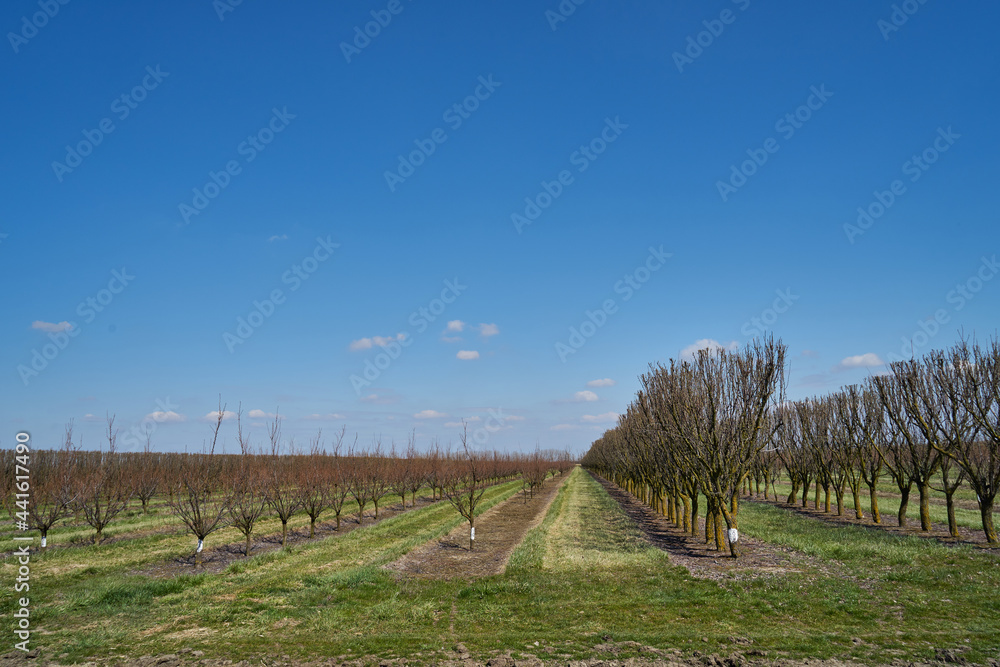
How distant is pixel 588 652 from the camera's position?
8883 millimetres

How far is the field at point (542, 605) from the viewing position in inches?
358

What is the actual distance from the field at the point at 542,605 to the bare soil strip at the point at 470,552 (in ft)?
1.52

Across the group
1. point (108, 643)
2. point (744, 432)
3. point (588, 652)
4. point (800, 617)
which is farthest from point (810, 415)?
point (108, 643)

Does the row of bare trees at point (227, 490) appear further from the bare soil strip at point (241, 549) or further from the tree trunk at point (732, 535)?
the tree trunk at point (732, 535)

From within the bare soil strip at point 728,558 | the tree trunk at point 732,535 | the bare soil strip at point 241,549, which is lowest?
the bare soil strip at point 241,549

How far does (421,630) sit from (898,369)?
23.7m

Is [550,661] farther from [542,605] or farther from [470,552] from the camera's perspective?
[470,552]

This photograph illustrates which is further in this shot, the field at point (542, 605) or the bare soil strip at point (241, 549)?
the bare soil strip at point (241, 549)

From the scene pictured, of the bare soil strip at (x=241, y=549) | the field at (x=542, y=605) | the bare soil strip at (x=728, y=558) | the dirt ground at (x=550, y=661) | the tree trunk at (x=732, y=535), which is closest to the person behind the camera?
the dirt ground at (x=550, y=661)

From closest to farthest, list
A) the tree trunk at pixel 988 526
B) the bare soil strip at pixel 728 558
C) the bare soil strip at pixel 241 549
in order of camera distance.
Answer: the bare soil strip at pixel 728 558 → the bare soil strip at pixel 241 549 → the tree trunk at pixel 988 526

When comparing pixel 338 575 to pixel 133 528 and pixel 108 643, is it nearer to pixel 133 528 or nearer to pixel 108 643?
pixel 108 643

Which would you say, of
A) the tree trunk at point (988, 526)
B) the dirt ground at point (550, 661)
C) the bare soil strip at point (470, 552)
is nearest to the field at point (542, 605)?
the dirt ground at point (550, 661)

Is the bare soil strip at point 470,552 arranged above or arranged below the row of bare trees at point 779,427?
below

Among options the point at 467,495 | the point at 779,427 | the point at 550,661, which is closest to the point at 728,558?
the point at 779,427
